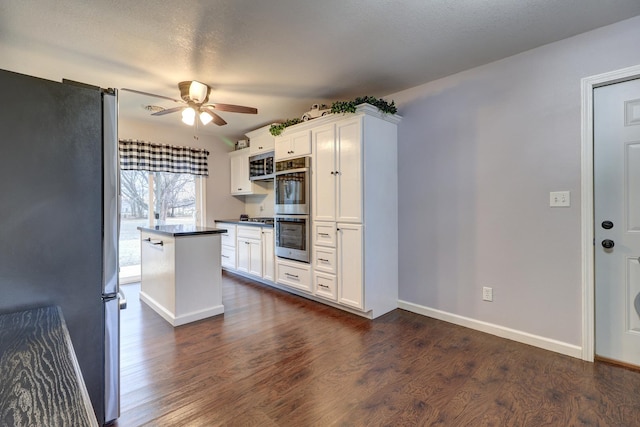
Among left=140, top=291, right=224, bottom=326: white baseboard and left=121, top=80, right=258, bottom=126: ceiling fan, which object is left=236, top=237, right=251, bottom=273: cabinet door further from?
left=121, top=80, right=258, bottom=126: ceiling fan

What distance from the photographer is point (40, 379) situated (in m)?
0.63

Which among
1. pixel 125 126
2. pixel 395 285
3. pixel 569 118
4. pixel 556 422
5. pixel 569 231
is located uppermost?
pixel 125 126

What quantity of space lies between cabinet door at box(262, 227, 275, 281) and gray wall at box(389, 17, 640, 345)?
168cm

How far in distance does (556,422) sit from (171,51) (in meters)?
3.48

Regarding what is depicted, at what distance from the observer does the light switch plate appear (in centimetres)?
220

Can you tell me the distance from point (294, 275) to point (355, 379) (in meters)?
1.78

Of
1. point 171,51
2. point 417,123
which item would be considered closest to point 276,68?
point 171,51

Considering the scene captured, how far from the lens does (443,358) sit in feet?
7.16

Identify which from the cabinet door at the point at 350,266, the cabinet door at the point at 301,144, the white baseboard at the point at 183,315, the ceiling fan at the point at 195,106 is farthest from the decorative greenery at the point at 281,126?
the white baseboard at the point at 183,315

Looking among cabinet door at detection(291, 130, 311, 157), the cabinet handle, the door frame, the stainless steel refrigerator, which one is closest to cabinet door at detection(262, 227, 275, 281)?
cabinet door at detection(291, 130, 311, 157)

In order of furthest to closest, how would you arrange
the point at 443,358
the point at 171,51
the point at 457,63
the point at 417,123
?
the point at 417,123
the point at 457,63
the point at 171,51
the point at 443,358

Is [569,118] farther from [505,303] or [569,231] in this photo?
[505,303]

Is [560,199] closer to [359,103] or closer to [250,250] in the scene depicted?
[359,103]

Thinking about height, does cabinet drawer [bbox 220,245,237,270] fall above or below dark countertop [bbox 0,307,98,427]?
below
